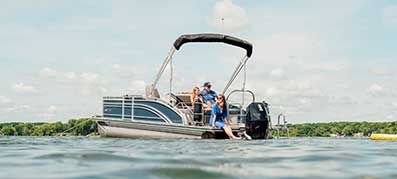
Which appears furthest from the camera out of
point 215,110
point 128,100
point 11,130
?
point 11,130

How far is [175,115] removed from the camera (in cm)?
1789

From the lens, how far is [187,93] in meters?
19.8

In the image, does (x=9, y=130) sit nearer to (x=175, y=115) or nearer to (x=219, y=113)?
(x=175, y=115)

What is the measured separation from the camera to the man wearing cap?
1702 centimetres

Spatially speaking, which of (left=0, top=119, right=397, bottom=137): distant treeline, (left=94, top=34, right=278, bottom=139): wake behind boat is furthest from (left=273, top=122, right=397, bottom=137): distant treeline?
(left=94, top=34, right=278, bottom=139): wake behind boat

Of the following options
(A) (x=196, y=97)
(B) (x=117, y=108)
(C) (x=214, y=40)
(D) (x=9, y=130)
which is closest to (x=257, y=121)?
(A) (x=196, y=97)

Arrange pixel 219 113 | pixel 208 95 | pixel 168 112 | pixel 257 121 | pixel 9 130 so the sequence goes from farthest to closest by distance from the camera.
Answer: pixel 9 130, pixel 168 112, pixel 208 95, pixel 219 113, pixel 257 121

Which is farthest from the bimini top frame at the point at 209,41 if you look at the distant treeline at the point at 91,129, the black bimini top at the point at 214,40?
the distant treeline at the point at 91,129

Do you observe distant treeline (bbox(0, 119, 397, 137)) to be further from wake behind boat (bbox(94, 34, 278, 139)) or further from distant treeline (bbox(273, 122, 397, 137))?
wake behind boat (bbox(94, 34, 278, 139))

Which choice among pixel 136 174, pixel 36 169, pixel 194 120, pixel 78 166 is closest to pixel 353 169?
pixel 136 174

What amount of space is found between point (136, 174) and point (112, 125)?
15077mm

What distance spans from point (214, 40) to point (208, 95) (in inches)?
68.8

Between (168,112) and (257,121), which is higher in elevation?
(168,112)

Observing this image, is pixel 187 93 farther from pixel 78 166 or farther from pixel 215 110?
pixel 78 166
